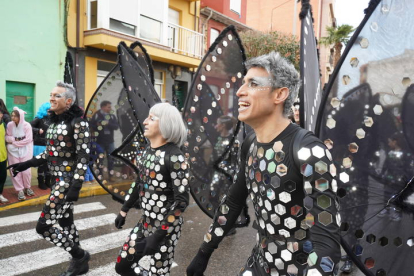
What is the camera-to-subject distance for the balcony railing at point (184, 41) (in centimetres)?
1436

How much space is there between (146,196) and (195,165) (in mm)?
1041

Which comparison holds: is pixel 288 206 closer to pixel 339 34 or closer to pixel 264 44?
pixel 264 44

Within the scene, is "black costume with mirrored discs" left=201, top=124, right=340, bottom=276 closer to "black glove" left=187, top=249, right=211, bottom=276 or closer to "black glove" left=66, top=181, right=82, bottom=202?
"black glove" left=187, top=249, right=211, bottom=276

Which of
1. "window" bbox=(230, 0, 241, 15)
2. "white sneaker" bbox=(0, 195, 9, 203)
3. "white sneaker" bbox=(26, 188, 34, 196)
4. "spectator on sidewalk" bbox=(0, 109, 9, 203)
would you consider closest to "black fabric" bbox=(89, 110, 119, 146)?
"spectator on sidewalk" bbox=(0, 109, 9, 203)

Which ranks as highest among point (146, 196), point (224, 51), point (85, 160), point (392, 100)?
point (224, 51)

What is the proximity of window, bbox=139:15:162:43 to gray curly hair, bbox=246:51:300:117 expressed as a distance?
12.1m

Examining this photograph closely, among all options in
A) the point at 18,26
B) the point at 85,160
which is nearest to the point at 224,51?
the point at 85,160

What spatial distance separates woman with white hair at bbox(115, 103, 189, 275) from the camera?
7.91ft

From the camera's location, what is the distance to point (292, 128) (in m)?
1.51

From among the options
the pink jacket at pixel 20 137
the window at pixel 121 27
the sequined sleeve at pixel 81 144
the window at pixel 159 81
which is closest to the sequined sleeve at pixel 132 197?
the sequined sleeve at pixel 81 144

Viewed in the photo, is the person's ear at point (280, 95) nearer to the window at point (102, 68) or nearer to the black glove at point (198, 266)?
the black glove at point (198, 266)

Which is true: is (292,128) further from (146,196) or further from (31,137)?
(31,137)

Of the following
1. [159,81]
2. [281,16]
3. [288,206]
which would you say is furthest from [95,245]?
[281,16]

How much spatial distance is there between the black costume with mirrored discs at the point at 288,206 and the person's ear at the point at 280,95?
0.13 metres
